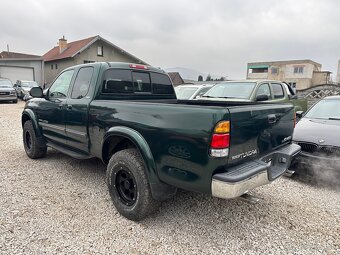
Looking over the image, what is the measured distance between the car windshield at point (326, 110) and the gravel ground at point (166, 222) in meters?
1.80

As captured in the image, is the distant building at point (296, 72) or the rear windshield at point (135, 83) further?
the distant building at point (296, 72)

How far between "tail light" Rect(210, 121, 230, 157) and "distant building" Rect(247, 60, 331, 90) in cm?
4231

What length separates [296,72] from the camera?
40.3 metres

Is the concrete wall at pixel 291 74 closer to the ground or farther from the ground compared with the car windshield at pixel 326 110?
farther from the ground

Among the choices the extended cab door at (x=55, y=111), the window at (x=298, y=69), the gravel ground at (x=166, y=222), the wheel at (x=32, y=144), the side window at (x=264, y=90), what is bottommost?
the gravel ground at (x=166, y=222)

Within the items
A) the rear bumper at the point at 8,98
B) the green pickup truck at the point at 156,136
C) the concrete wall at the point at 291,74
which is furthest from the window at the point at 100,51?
the concrete wall at the point at 291,74

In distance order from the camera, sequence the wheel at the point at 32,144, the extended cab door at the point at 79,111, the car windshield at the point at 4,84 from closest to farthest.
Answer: the extended cab door at the point at 79,111 < the wheel at the point at 32,144 < the car windshield at the point at 4,84

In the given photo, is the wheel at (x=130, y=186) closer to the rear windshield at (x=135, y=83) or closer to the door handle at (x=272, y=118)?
the rear windshield at (x=135, y=83)

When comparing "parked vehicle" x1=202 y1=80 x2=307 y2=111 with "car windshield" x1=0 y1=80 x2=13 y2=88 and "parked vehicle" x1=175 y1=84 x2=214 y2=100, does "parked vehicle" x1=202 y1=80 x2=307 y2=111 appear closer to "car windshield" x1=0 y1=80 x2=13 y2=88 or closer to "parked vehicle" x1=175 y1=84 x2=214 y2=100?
"parked vehicle" x1=175 y1=84 x2=214 y2=100

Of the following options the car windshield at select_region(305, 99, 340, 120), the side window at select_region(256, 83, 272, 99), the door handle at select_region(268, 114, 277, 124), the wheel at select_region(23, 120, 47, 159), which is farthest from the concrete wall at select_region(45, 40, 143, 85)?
the door handle at select_region(268, 114, 277, 124)

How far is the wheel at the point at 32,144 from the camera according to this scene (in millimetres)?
4844

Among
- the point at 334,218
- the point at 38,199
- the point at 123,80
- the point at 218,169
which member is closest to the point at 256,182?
the point at 218,169

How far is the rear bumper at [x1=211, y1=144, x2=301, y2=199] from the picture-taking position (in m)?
2.16

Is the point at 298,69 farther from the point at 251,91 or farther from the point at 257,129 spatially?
the point at 257,129
